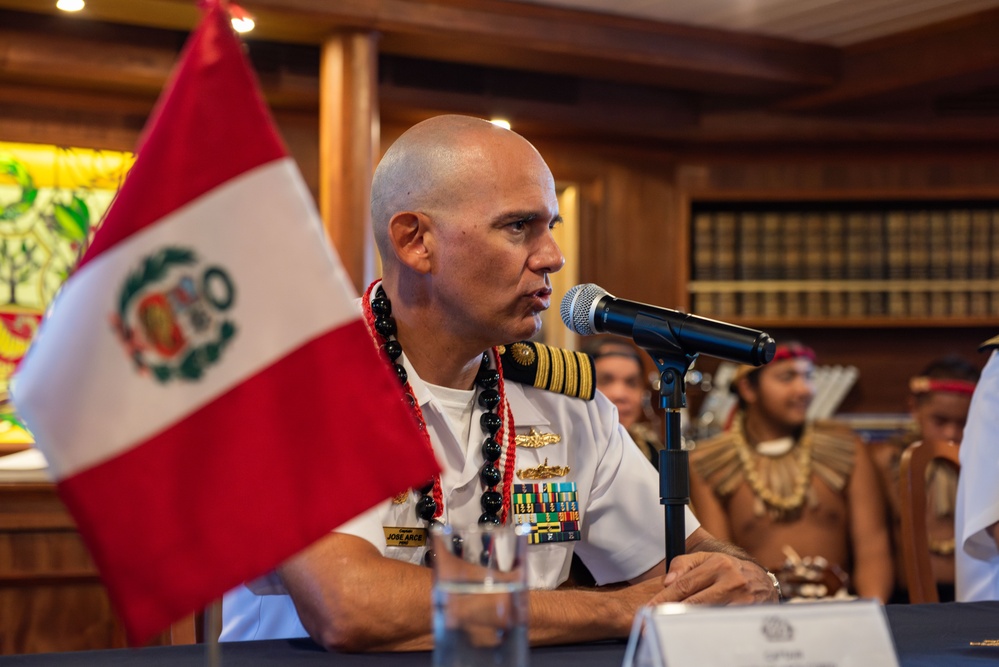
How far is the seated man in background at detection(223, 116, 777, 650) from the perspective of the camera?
161 cm

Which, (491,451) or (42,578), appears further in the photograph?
(42,578)

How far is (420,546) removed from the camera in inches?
61.4

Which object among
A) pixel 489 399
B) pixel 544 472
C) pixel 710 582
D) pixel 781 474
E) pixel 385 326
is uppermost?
pixel 385 326

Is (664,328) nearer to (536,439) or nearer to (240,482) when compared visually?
(536,439)

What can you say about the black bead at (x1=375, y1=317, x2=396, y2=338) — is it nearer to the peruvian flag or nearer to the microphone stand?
the microphone stand

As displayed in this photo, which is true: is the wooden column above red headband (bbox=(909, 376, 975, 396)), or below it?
above

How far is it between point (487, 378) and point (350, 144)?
2.44 m

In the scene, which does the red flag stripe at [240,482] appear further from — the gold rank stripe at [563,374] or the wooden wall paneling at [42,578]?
the wooden wall paneling at [42,578]

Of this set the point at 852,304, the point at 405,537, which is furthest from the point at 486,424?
the point at 852,304

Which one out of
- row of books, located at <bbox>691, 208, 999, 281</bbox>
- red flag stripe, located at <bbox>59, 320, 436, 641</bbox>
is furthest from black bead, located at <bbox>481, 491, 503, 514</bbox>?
row of books, located at <bbox>691, 208, 999, 281</bbox>

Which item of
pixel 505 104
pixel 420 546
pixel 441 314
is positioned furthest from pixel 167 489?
pixel 505 104

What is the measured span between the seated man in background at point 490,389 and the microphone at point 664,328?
0.18m

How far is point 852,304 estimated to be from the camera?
548 centimetres

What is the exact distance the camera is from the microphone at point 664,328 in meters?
1.28
